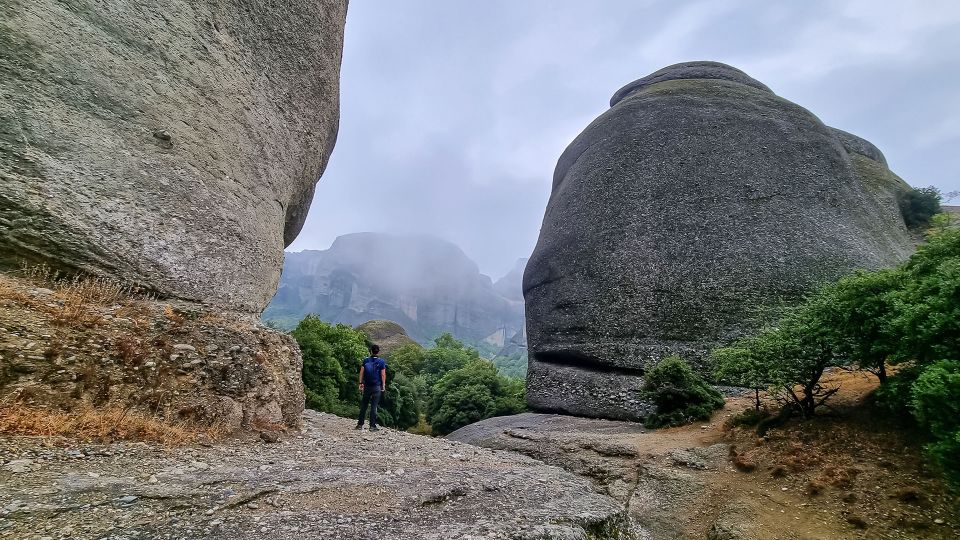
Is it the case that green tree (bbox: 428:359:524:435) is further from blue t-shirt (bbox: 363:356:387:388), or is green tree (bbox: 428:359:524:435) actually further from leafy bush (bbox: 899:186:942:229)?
leafy bush (bbox: 899:186:942:229)

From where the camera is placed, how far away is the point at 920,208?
25188mm

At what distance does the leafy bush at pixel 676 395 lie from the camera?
43.6 ft

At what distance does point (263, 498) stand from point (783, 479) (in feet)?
27.2

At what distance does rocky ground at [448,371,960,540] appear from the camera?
250 inches

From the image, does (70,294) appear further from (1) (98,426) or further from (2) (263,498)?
(2) (263,498)

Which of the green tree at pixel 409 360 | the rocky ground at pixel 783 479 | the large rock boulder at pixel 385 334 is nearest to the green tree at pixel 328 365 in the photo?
the rocky ground at pixel 783 479

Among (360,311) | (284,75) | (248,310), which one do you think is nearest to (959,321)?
(248,310)

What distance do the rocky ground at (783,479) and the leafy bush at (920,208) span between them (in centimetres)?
1969

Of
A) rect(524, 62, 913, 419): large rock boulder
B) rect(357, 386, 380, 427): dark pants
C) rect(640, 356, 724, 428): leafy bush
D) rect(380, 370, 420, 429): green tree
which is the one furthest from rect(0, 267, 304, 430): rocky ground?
rect(380, 370, 420, 429): green tree

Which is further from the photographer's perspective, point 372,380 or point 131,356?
point 372,380

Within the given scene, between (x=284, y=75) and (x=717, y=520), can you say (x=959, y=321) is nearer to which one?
(x=717, y=520)

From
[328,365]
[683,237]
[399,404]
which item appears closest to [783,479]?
[683,237]

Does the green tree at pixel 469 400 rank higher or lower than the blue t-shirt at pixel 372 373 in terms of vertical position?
lower

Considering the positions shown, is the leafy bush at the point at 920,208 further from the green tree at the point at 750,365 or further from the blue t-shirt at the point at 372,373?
the blue t-shirt at the point at 372,373
